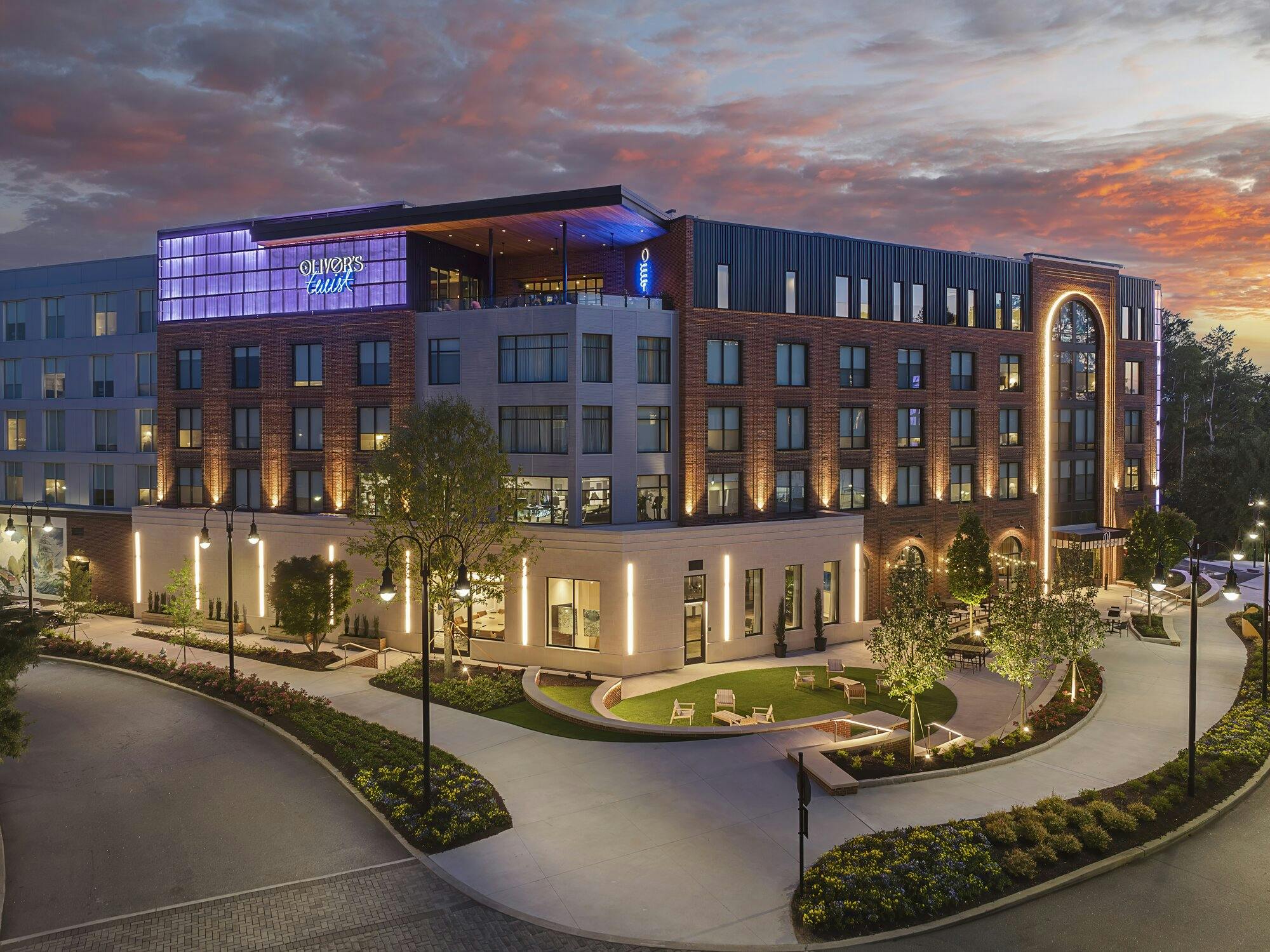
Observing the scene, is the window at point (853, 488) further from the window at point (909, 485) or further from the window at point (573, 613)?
the window at point (573, 613)

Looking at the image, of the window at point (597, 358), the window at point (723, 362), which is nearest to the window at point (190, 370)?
the window at point (597, 358)

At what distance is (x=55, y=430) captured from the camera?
170 feet

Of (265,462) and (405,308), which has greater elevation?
(405,308)

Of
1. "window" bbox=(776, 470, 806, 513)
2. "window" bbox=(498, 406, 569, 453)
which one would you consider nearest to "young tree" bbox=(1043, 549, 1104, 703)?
"window" bbox=(776, 470, 806, 513)

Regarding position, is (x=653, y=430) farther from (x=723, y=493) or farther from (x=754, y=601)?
(x=754, y=601)

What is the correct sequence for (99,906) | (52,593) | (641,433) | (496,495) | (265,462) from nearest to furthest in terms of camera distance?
1. (99,906)
2. (496,495)
3. (641,433)
4. (265,462)
5. (52,593)

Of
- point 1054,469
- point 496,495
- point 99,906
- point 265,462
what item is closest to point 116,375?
point 265,462

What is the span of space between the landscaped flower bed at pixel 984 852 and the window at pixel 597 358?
23430mm

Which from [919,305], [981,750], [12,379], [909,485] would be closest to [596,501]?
[981,750]

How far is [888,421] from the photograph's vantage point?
44.9 metres

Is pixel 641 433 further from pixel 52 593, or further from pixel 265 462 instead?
pixel 52 593

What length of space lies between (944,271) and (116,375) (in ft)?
161

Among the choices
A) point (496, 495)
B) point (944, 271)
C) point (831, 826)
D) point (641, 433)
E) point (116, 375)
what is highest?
point (944, 271)

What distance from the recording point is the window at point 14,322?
173ft
